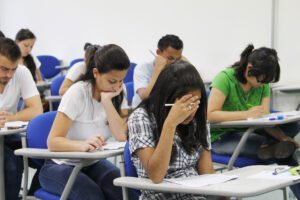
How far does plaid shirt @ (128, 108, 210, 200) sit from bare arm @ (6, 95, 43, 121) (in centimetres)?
127

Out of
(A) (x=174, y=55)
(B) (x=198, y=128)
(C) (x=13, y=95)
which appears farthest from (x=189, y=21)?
(B) (x=198, y=128)

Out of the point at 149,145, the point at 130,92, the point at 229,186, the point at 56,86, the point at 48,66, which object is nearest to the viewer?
the point at 229,186

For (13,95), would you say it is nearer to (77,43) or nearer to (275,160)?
(275,160)

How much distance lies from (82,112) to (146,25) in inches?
136

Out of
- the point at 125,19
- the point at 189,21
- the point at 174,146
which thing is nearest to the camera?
the point at 174,146

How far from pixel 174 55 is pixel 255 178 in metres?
2.46

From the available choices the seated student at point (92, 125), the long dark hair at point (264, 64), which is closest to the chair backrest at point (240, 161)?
the long dark hair at point (264, 64)

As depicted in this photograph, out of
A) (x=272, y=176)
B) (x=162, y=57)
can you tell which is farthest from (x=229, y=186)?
(x=162, y=57)

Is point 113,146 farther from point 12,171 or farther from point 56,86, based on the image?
point 56,86

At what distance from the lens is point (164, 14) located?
5.39m

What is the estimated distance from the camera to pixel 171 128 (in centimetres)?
167

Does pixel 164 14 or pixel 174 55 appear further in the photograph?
pixel 164 14

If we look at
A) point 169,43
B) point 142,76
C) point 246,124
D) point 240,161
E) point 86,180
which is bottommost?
point 240,161

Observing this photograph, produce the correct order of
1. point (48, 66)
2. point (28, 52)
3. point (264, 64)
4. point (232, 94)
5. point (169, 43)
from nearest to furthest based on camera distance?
1. point (264, 64)
2. point (232, 94)
3. point (169, 43)
4. point (28, 52)
5. point (48, 66)
